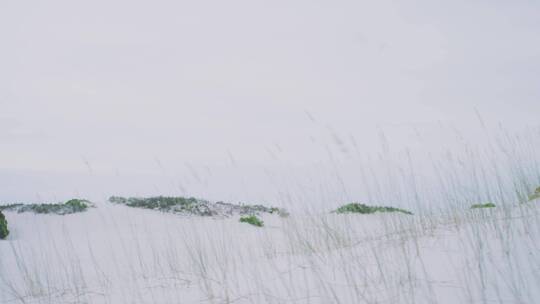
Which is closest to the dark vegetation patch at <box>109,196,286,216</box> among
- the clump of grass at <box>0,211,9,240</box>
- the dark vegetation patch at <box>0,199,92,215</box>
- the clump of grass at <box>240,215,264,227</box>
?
the clump of grass at <box>240,215,264,227</box>

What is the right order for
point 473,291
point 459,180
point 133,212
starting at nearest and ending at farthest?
1. point 473,291
2. point 459,180
3. point 133,212

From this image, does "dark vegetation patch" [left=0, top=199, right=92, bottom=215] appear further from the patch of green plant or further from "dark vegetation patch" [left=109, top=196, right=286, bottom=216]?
"dark vegetation patch" [left=109, top=196, right=286, bottom=216]

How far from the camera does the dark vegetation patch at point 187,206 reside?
10023mm

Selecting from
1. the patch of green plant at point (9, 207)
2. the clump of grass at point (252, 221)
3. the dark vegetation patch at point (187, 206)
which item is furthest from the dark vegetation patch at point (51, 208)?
the clump of grass at point (252, 221)

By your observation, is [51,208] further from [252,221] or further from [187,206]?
[252,221]

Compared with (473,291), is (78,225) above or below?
above

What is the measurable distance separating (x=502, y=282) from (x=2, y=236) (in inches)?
311

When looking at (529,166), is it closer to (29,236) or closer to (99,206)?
(29,236)

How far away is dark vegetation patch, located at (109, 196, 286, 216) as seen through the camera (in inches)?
395

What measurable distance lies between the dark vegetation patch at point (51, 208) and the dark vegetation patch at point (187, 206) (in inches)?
48.4

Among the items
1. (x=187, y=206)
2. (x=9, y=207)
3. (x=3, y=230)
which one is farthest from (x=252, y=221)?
(x=9, y=207)

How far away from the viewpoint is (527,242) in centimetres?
241

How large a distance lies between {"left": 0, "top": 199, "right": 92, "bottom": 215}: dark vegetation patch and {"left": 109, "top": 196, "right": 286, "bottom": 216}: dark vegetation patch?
1.23m

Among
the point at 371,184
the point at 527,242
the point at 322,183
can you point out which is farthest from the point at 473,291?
the point at 322,183
